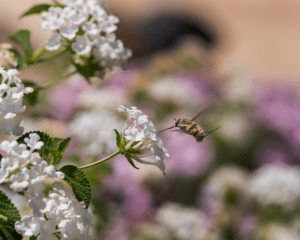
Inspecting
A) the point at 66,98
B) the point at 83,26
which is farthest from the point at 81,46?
A: the point at 66,98

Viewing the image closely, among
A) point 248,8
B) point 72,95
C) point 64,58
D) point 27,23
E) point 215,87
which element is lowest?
point 248,8

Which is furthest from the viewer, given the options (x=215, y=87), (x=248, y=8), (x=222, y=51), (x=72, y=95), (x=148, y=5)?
(x=248, y=8)

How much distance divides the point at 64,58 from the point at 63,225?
2.96m

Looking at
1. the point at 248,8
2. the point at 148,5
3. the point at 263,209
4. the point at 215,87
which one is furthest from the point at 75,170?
the point at 248,8

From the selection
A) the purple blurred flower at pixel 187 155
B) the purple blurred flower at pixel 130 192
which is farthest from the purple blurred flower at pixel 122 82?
the purple blurred flower at pixel 130 192

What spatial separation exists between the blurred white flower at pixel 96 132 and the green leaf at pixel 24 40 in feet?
1.64

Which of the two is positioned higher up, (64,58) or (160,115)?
(160,115)

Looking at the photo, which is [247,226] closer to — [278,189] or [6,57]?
[278,189]

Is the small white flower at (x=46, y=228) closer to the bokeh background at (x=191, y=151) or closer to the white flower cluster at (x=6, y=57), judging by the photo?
the white flower cluster at (x=6, y=57)

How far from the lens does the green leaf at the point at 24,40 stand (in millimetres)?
881

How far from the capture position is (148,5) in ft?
25.3

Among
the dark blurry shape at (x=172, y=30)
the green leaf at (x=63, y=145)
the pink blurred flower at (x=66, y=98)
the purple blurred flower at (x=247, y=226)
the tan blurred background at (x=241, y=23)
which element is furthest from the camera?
the tan blurred background at (x=241, y=23)

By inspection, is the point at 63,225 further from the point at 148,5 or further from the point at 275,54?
the point at 148,5

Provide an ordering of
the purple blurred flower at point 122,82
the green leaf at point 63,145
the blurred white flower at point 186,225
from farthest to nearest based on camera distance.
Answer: the purple blurred flower at point 122,82 < the blurred white flower at point 186,225 < the green leaf at point 63,145
